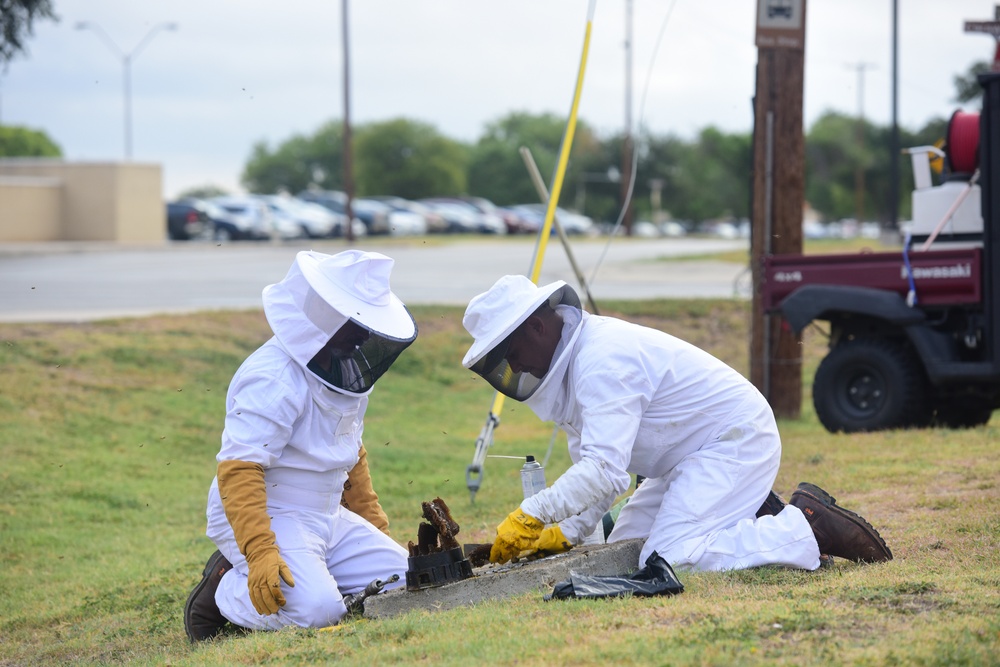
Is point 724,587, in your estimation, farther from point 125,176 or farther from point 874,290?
point 125,176

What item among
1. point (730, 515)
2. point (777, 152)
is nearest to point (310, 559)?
point (730, 515)

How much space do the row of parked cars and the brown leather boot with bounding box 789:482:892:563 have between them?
91.6 feet

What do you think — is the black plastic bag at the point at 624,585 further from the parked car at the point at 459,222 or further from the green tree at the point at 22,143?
the green tree at the point at 22,143

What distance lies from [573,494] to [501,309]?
32.8 inches

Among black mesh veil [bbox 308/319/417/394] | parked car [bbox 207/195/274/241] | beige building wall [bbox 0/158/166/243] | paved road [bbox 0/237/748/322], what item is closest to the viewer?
black mesh veil [bbox 308/319/417/394]

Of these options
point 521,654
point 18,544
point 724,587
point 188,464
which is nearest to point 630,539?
point 724,587

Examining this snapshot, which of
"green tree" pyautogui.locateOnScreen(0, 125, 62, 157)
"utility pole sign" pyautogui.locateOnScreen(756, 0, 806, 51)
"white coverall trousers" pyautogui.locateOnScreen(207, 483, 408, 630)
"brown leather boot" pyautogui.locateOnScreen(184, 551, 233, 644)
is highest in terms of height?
"green tree" pyautogui.locateOnScreen(0, 125, 62, 157)

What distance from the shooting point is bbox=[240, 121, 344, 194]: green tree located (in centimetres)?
9212

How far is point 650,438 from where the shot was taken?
505 centimetres

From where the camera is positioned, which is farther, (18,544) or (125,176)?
(125,176)

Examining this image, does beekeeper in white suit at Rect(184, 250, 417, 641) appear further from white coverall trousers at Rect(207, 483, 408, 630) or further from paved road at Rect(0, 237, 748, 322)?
paved road at Rect(0, 237, 748, 322)

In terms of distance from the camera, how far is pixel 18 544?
7805 millimetres

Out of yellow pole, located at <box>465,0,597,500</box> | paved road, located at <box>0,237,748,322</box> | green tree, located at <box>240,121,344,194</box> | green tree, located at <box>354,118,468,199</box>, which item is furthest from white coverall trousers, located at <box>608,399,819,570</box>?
green tree, located at <box>240,121,344,194</box>

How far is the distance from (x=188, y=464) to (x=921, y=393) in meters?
6.27
